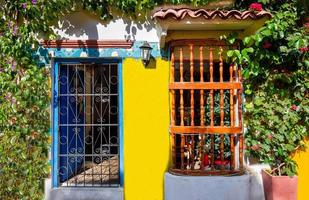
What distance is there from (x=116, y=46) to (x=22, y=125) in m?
2.02

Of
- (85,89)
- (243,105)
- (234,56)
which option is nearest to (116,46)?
(85,89)

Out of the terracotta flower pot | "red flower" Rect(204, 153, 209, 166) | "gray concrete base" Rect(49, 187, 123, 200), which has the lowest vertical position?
"gray concrete base" Rect(49, 187, 123, 200)

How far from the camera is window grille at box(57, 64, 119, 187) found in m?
5.88

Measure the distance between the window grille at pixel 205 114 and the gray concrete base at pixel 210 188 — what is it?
0.15 m

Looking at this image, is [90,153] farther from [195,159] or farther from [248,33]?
[248,33]

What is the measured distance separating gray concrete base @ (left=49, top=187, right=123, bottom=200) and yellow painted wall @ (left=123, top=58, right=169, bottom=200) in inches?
7.4

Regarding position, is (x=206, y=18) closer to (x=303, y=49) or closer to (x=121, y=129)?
(x=303, y=49)

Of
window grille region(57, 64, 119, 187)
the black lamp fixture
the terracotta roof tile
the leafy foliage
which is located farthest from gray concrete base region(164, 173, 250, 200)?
the terracotta roof tile

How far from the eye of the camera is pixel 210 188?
17.0 feet

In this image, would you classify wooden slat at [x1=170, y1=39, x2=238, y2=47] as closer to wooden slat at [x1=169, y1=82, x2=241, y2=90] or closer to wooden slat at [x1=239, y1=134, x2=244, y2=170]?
wooden slat at [x1=169, y1=82, x2=241, y2=90]

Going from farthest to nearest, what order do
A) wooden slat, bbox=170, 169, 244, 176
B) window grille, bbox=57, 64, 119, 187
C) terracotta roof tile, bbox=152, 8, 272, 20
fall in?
window grille, bbox=57, 64, 119, 187 → wooden slat, bbox=170, 169, 244, 176 → terracotta roof tile, bbox=152, 8, 272, 20

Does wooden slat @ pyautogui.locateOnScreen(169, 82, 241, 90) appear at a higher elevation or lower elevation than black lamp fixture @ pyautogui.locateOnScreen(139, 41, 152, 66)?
lower

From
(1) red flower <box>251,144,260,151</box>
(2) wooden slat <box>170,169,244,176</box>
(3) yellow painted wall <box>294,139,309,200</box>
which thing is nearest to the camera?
(2) wooden slat <box>170,169,244,176</box>

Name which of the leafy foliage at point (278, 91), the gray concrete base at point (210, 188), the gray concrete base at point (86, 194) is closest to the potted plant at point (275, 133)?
the leafy foliage at point (278, 91)
